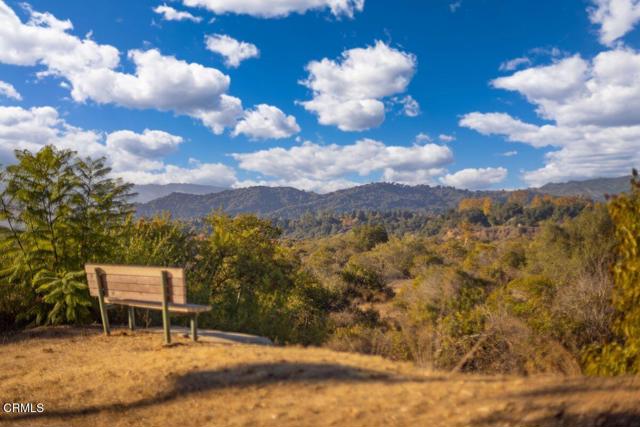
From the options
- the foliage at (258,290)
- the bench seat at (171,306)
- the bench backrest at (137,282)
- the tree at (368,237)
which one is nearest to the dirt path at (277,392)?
the bench seat at (171,306)

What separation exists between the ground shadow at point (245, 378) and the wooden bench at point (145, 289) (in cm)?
142

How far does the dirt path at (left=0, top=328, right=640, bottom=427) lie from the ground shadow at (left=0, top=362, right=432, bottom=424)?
1 cm

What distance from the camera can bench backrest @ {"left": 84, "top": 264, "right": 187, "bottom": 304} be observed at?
254 inches

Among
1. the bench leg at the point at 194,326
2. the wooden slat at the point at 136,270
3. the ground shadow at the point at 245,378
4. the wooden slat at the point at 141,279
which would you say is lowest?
the ground shadow at the point at 245,378

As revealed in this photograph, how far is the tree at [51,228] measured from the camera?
26.6 ft

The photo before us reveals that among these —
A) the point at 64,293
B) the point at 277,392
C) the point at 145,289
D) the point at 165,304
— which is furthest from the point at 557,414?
the point at 64,293

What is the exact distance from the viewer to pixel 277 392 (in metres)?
4.49

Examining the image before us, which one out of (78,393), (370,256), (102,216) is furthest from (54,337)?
(370,256)

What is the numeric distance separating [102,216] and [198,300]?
2.61 m

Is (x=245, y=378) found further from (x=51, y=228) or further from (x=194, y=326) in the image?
(x=51, y=228)

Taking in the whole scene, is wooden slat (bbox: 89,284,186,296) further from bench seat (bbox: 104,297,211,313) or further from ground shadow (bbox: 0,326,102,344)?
ground shadow (bbox: 0,326,102,344)

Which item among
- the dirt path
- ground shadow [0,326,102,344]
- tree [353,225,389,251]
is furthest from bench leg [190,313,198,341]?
tree [353,225,389,251]

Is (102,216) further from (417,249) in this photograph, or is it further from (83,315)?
(417,249)

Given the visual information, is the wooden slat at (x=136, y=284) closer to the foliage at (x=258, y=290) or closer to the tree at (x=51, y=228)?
the tree at (x=51, y=228)
